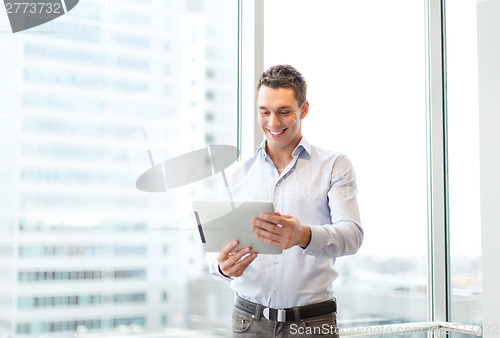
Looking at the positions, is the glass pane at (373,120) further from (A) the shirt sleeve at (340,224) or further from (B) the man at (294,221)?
(A) the shirt sleeve at (340,224)

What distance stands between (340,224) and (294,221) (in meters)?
0.23

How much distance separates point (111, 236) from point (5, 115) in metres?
0.59

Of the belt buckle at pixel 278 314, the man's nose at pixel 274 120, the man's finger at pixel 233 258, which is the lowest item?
the belt buckle at pixel 278 314

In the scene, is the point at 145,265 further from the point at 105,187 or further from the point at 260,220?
the point at 260,220

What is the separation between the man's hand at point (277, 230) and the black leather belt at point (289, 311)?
290 millimetres

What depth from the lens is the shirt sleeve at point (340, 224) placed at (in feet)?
5.97

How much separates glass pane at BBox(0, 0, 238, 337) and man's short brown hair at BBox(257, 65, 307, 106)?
1.72 feet

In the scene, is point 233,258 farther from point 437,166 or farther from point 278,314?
point 437,166

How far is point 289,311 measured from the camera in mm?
1917

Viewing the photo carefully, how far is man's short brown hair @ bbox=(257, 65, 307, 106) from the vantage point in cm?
208

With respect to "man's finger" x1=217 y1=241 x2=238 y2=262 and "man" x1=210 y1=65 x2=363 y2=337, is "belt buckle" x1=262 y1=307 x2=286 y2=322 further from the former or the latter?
"man's finger" x1=217 y1=241 x2=238 y2=262

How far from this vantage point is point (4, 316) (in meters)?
2.04

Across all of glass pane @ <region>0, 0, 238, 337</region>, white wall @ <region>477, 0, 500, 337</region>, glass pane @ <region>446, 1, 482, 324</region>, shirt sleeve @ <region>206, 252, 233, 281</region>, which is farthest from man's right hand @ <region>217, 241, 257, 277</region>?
glass pane @ <region>446, 1, 482, 324</region>

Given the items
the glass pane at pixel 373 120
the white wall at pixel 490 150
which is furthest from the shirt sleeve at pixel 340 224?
the white wall at pixel 490 150
